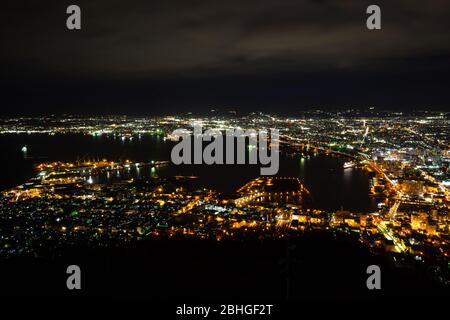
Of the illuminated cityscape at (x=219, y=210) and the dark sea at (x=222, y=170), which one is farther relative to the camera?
the dark sea at (x=222, y=170)

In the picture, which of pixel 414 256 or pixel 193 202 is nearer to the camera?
pixel 414 256

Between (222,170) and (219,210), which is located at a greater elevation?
(222,170)

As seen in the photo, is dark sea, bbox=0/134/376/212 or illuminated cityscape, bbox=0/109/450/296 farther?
dark sea, bbox=0/134/376/212

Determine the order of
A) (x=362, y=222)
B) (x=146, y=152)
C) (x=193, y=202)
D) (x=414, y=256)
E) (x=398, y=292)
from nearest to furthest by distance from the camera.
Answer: (x=398, y=292), (x=414, y=256), (x=362, y=222), (x=193, y=202), (x=146, y=152)

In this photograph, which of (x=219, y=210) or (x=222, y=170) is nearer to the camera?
(x=219, y=210)
